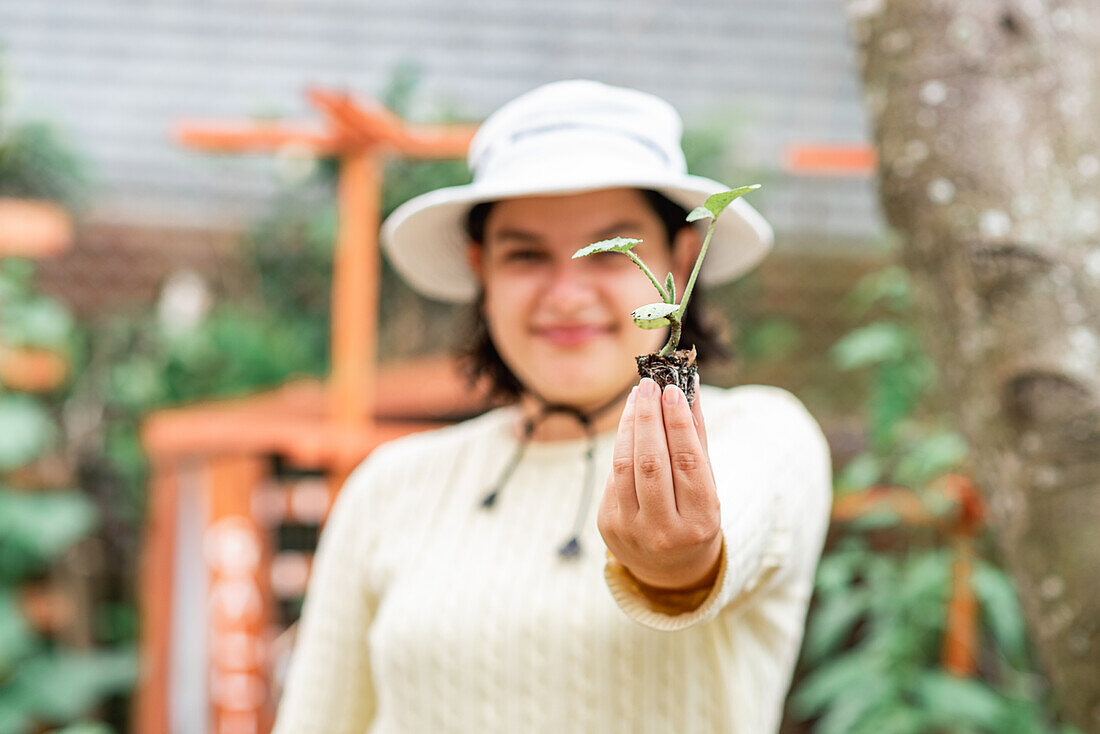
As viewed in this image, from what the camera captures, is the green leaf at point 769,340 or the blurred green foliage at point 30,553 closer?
the blurred green foliage at point 30,553

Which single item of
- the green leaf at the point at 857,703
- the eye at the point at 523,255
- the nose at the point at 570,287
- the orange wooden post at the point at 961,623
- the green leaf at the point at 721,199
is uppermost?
the eye at the point at 523,255

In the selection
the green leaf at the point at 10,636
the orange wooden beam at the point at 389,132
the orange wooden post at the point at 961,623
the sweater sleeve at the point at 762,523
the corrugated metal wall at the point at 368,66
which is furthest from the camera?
the corrugated metal wall at the point at 368,66

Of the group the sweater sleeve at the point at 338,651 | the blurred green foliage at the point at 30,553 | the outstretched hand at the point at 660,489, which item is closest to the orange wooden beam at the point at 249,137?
the blurred green foliage at the point at 30,553

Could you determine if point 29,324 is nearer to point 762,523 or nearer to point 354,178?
point 354,178

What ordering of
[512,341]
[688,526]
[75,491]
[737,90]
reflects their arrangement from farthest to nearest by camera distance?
[737,90] < [75,491] < [512,341] < [688,526]

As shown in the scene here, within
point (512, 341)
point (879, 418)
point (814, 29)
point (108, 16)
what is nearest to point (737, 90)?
point (814, 29)

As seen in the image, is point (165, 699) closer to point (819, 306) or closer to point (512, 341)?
point (512, 341)

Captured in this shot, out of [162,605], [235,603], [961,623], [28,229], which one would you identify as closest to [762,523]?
[961,623]

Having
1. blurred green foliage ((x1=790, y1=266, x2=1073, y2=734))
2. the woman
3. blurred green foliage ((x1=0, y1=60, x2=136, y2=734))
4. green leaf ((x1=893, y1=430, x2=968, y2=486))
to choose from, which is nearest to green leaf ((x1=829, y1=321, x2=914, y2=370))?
blurred green foliage ((x1=790, y1=266, x2=1073, y2=734))

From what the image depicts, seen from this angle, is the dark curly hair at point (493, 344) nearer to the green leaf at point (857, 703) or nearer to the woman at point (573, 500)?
the woman at point (573, 500)
